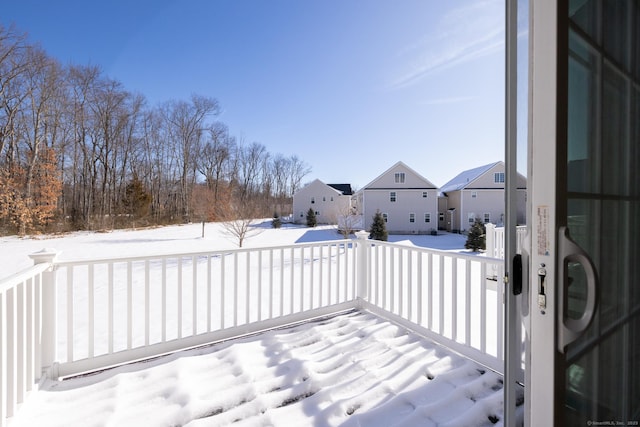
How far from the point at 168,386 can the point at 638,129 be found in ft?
8.35

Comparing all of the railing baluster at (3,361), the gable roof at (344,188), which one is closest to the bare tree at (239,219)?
the railing baluster at (3,361)

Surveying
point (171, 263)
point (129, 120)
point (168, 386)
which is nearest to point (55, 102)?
point (129, 120)

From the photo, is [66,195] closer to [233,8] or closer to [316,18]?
[233,8]

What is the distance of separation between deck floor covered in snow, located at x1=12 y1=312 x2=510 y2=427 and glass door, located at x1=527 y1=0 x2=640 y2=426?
1026mm

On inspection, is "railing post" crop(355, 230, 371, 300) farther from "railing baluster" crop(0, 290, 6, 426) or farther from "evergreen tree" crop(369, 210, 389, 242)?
"evergreen tree" crop(369, 210, 389, 242)

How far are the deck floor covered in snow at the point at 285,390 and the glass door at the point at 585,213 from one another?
3.37ft

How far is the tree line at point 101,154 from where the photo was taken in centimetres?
1088

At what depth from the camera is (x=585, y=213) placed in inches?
28.0

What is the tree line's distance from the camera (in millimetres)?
10883

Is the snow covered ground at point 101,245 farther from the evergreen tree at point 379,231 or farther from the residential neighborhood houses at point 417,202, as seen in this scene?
the residential neighborhood houses at point 417,202

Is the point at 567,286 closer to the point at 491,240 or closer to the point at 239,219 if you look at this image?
the point at 491,240

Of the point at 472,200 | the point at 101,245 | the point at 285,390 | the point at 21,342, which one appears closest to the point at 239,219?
the point at 101,245

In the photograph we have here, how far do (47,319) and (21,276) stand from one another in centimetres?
→ 54

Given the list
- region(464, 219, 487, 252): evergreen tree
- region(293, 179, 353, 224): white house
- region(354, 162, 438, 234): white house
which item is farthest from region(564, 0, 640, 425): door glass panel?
region(293, 179, 353, 224): white house
